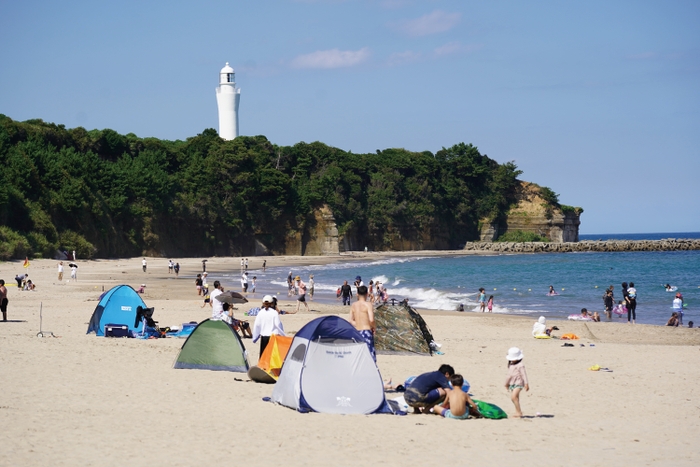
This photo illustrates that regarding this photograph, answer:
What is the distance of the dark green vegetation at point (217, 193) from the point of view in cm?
5691

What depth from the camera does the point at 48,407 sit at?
32.4 feet

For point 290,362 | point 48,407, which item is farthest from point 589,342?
point 48,407

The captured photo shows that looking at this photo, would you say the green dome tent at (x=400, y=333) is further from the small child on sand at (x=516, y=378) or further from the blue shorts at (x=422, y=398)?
the small child on sand at (x=516, y=378)

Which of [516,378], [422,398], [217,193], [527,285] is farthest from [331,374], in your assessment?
[217,193]

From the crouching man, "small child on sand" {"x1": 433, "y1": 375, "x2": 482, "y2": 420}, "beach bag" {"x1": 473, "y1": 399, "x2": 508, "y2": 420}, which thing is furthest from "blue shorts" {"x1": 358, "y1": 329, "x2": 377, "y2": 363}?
"beach bag" {"x1": 473, "y1": 399, "x2": 508, "y2": 420}

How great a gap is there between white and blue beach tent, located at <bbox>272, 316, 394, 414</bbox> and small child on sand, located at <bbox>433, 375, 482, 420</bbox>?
86cm

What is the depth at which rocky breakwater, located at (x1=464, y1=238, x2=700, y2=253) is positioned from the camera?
99500 millimetres

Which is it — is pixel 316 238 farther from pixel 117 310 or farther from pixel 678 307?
pixel 117 310

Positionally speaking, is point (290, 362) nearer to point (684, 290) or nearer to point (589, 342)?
point (589, 342)

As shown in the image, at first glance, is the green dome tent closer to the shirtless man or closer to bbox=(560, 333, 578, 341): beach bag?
the shirtless man

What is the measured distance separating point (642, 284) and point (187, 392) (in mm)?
37471

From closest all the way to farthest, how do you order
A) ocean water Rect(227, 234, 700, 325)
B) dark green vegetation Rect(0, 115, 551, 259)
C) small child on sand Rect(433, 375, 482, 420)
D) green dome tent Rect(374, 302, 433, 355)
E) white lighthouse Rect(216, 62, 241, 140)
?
small child on sand Rect(433, 375, 482, 420) → green dome tent Rect(374, 302, 433, 355) → ocean water Rect(227, 234, 700, 325) → dark green vegetation Rect(0, 115, 551, 259) → white lighthouse Rect(216, 62, 241, 140)

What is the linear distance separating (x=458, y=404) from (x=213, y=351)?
15.8 feet

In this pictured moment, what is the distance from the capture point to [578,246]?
100812 millimetres
